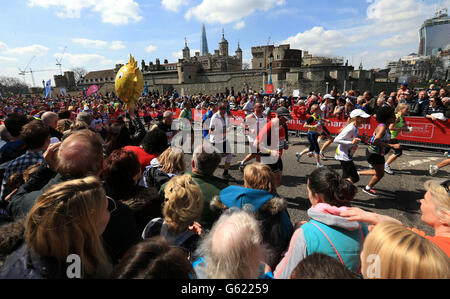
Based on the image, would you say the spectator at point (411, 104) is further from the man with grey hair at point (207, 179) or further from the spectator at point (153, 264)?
the spectator at point (153, 264)

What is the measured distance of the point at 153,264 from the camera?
1029mm

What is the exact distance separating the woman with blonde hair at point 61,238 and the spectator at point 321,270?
1093mm

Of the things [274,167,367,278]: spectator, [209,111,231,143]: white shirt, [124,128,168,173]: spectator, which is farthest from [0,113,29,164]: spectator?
[274,167,367,278]: spectator

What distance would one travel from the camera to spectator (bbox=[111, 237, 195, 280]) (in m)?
1.01

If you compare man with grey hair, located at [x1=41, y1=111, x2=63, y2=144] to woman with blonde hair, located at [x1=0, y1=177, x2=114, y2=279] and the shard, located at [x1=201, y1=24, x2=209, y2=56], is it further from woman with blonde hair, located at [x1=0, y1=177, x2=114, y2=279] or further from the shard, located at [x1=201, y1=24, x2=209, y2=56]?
the shard, located at [x1=201, y1=24, x2=209, y2=56]

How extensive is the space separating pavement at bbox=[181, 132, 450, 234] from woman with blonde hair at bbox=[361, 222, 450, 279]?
2.78 metres

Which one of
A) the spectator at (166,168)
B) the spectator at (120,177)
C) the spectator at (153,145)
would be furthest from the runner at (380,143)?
the spectator at (120,177)

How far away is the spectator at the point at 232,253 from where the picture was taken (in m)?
1.18

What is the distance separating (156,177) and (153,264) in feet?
6.29

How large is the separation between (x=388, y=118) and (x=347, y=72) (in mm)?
48182

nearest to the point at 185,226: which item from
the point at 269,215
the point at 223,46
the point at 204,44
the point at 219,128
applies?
the point at 269,215
